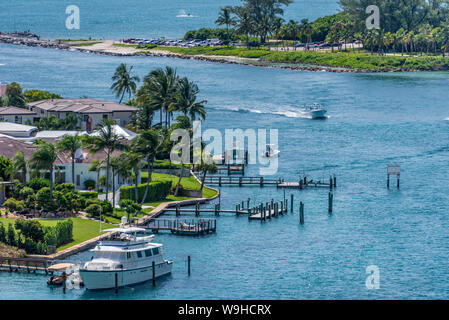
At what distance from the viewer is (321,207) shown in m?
109

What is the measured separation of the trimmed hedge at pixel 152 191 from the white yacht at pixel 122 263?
2041 centimetres

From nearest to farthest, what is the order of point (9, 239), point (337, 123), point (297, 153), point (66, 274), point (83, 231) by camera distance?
point (66, 274) → point (9, 239) → point (83, 231) → point (297, 153) → point (337, 123)

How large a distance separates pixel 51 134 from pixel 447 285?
187 feet

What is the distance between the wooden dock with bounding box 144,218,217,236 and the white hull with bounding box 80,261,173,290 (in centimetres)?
1521

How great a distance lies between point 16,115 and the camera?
5285 inches

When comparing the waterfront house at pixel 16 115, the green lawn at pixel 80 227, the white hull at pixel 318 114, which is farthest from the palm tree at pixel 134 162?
the white hull at pixel 318 114

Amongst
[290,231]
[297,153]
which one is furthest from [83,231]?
[297,153]

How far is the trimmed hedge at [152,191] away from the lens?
102 metres

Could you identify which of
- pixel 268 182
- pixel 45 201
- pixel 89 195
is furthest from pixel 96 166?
pixel 268 182

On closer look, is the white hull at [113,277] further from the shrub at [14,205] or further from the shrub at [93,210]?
the shrub at [14,205]

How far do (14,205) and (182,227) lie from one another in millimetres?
17136

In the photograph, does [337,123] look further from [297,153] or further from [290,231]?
[290,231]

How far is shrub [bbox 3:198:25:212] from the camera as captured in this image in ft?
307
